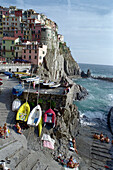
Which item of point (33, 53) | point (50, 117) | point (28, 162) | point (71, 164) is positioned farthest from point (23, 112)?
point (33, 53)

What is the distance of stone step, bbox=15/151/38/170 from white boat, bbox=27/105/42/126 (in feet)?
11.2

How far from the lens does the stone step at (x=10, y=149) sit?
9263 mm

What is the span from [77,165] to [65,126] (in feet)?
15.7

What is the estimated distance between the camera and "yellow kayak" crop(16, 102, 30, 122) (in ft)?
45.5

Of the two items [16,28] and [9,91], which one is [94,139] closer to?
[9,91]

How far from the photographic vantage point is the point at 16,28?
52719mm

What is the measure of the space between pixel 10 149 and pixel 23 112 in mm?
5170

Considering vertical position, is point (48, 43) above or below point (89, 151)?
above

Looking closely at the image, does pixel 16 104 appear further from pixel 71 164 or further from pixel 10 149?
pixel 71 164

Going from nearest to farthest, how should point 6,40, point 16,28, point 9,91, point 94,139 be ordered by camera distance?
point 9,91 < point 94,139 < point 6,40 < point 16,28

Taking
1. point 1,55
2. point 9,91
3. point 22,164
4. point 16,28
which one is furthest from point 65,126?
point 16,28

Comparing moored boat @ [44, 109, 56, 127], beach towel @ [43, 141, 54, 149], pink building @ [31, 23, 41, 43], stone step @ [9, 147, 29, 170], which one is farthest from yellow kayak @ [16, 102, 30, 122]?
pink building @ [31, 23, 41, 43]

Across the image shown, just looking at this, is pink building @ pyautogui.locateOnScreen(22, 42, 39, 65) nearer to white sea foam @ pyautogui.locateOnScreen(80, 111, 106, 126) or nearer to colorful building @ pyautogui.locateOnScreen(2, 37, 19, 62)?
colorful building @ pyautogui.locateOnScreen(2, 37, 19, 62)

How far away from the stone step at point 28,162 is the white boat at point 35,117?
3.40 m
